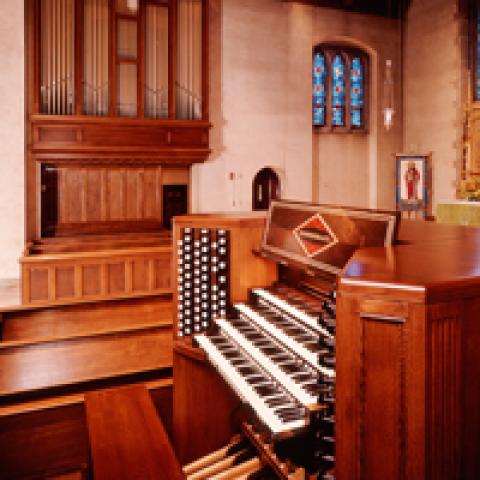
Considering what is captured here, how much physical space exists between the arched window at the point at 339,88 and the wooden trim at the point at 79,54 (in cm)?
502

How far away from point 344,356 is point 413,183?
9158 mm

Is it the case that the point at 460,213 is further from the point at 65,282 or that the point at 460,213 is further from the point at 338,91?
the point at 65,282

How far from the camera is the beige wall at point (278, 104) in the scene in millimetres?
9141

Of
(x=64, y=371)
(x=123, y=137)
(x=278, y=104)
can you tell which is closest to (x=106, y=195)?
(x=123, y=137)

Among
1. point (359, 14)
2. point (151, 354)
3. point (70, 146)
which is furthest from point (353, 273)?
point (359, 14)

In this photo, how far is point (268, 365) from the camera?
216cm

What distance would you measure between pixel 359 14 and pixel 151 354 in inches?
354

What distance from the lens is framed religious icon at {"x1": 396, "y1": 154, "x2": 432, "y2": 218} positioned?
31.4 feet

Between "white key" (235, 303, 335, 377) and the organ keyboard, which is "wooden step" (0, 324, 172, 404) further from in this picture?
"white key" (235, 303, 335, 377)

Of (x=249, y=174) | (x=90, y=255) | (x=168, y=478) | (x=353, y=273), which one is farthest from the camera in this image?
(x=249, y=174)

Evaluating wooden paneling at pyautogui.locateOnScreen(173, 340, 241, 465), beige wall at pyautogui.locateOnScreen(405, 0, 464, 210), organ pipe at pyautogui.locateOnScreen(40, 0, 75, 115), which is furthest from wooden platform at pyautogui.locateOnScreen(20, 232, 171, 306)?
beige wall at pyautogui.locateOnScreen(405, 0, 464, 210)

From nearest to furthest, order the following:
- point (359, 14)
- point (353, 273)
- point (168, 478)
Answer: point (353, 273) → point (168, 478) → point (359, 14)

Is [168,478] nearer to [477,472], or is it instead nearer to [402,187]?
[477,472]

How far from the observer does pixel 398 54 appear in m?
10.7
